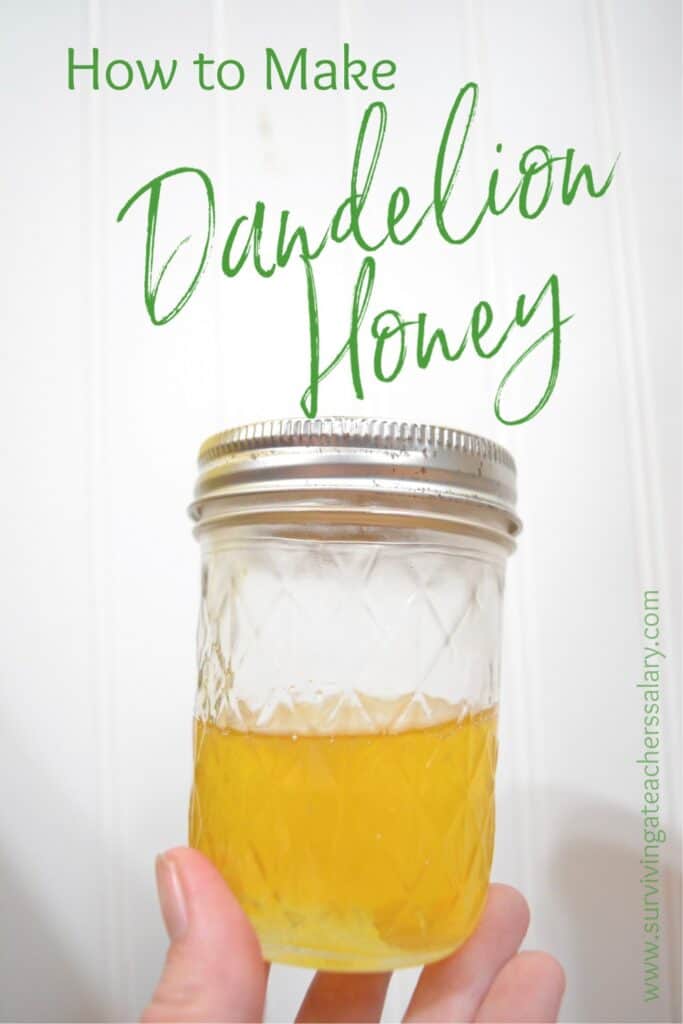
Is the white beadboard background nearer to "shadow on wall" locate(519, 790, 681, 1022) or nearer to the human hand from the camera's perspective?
"shadow on wall" locate(519, 790, 681, 1022)

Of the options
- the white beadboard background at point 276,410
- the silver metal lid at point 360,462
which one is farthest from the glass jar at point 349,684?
the white beadboard background at point 276,410

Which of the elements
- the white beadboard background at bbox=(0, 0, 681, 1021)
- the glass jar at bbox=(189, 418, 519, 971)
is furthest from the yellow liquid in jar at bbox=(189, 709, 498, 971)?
the white beadboard background at bbox=(0, 0, 681, 1021)

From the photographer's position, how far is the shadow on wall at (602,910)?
0.56 meters

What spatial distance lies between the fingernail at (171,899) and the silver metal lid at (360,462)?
0.18m

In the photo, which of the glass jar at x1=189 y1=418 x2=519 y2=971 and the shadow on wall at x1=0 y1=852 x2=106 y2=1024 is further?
the shadow on wall at x1=0 y1=852 x2=106 y2=1024

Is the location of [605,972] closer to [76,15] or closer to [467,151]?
[467,151]

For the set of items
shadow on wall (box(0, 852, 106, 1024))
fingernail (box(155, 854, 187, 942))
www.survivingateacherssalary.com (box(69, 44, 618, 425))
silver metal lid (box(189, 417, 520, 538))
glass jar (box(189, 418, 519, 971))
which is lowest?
shadow on wall (box(0, 852, 106, 1024))

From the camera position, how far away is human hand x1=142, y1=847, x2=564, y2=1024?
0.30 m

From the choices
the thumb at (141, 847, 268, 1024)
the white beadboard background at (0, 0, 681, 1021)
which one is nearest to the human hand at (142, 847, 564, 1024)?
the thumb at (141, 847, 268, 1024)

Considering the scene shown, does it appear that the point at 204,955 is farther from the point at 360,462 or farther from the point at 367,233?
the point at 367,233

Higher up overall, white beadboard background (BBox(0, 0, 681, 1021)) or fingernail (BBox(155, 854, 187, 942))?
white beadboard background (BBox(0, 0, 681, 1021))

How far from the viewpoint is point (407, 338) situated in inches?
24.0

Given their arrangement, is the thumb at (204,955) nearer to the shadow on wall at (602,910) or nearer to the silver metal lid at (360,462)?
the silver metal lid at (360,462)

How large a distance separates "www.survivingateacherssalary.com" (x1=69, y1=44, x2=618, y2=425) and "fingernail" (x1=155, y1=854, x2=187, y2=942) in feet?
1.25
